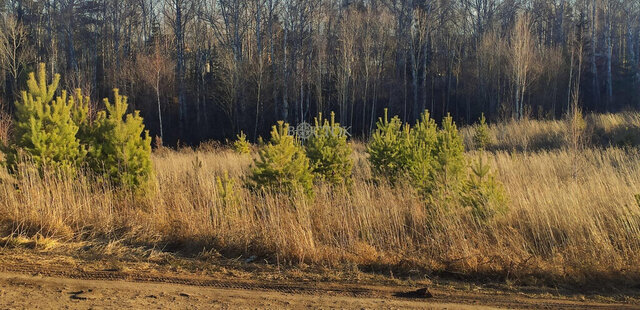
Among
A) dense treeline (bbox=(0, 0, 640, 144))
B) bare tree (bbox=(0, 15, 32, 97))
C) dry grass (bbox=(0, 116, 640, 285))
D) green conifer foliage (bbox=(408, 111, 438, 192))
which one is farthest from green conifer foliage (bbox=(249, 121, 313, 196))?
bare tree (bbox=(0, 15, 32, 97))

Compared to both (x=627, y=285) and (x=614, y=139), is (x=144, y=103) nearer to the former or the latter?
(x=614, y=139)

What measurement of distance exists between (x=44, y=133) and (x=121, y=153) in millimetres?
1282

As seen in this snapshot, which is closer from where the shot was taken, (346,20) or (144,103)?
(346,20)

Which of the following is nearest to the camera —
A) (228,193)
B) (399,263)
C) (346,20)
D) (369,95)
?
(399,263)

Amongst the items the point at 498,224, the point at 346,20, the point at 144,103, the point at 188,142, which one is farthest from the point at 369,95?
the point at 498,224

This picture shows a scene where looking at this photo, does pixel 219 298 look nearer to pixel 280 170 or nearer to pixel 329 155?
pixel 280 170

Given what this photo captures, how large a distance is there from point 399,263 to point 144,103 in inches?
1352

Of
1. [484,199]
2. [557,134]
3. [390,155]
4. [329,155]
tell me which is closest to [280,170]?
[329,155]

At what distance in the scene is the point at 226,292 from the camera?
14.0ft

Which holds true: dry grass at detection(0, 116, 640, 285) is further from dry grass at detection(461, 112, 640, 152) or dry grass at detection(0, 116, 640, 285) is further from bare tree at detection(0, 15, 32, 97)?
bare tree at detection(0, 15, 32, 97)

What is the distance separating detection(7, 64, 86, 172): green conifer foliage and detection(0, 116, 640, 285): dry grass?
19.4 inches

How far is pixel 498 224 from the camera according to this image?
5891 mm

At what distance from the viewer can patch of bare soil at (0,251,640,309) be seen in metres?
3.94

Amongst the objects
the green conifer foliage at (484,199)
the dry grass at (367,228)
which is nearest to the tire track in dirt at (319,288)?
the dry grass at (367,228)
